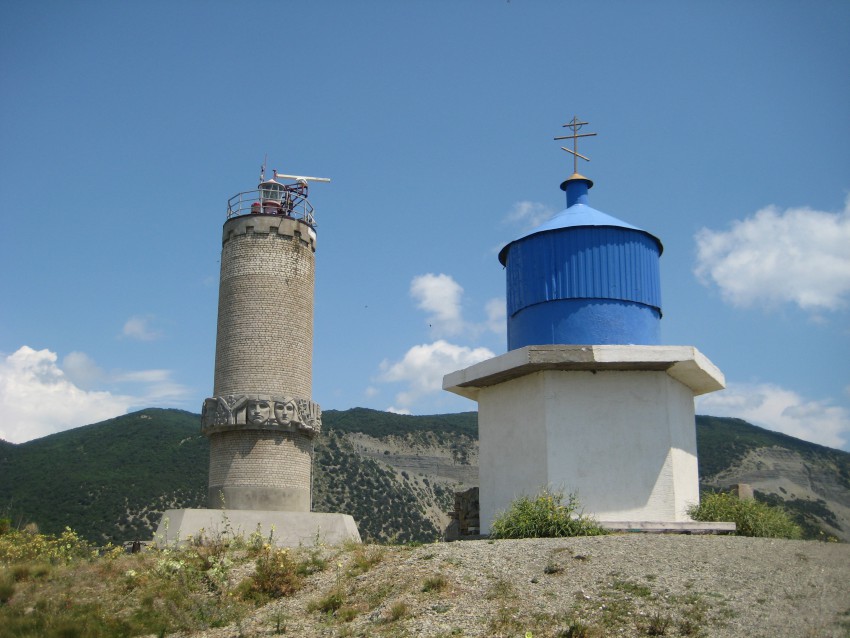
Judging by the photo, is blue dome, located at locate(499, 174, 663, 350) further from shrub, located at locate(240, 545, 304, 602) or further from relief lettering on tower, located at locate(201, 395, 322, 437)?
shrub, located at locate(240, 545, 304, 602)

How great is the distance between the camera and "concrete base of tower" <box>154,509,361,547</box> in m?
20.5

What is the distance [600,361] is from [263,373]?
9.60m

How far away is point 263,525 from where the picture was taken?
21.1 metres

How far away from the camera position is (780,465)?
76.1 meters

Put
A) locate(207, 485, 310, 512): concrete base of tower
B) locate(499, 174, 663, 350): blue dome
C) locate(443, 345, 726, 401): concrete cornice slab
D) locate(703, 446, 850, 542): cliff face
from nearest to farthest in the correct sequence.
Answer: locate(443, 345, 726, 401): concrete cornice slab < locate(499, 174, 663, 350): blue dome < locate(207, 485, 310, 512): concrete base of tower < locate(703, 446, 850, 542): cliff face

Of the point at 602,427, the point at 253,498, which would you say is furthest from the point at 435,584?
the point at 253,498

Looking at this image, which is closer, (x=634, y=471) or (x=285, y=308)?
(x=634, y=471)

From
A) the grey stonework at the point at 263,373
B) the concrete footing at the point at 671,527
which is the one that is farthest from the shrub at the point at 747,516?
the grey stonework at the point at 263,373

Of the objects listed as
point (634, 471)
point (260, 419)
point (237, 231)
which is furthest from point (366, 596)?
point (237, 231)

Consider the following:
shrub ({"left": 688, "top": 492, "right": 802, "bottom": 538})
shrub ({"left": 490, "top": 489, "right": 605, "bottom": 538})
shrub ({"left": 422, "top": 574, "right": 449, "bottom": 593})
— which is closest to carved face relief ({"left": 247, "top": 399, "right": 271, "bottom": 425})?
shrub ({"left": 490, "top": 489, "right": 605, "bottom": 538})

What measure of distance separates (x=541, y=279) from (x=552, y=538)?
244 inches

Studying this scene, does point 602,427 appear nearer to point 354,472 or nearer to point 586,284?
point 586,284

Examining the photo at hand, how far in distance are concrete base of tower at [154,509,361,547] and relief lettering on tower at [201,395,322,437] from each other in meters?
2.20

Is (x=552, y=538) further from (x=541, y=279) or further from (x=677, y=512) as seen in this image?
(x=541, y=279)
